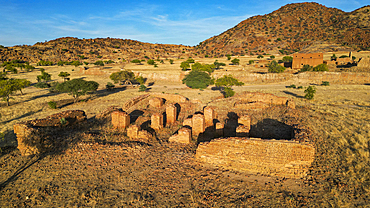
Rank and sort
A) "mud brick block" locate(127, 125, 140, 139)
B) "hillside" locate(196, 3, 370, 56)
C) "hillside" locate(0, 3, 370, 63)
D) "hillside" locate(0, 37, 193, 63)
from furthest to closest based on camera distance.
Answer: "hillside" locate(196, 3, 370, 56), "hillside" locate(0, 3, 370, 63), "hillside" locate(0, 37, 193, 63), "mud brick block" locate(127, 125, 140, 139)

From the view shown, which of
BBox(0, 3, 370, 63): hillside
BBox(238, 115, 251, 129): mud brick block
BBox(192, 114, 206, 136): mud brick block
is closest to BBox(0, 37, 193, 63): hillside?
BBox(0, 3, 370, 63): hillside

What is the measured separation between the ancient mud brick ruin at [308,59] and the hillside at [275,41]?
34496 millimetres

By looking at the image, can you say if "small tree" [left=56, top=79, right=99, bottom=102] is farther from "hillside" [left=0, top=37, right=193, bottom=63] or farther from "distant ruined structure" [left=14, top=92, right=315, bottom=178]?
"hillside" [left=0, top=37, right=193, bottom=63]

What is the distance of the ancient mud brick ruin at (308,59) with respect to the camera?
4178 cm

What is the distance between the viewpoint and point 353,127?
1149cm

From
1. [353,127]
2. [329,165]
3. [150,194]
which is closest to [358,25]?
[353,127]

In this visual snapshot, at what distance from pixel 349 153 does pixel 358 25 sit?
105600mm

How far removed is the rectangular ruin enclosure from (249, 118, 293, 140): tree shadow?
10.3 feet

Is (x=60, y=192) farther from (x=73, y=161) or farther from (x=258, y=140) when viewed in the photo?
(x=258, y=140)

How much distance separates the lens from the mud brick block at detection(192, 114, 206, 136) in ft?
35.8

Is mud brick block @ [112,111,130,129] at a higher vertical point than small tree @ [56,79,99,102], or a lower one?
lower

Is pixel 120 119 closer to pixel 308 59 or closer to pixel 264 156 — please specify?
pixel 264 156

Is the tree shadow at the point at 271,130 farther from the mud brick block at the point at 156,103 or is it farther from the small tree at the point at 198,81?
the small tree at the point at 198,81

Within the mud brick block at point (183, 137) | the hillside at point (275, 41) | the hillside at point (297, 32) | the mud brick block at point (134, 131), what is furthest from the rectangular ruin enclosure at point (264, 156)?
the hillside at point (297, 32)
